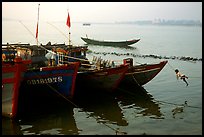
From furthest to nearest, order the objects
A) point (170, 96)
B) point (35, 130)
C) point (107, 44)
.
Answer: point (107, 44)
point (170, 96)
point (35, 130)

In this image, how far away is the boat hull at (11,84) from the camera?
48.6 feet

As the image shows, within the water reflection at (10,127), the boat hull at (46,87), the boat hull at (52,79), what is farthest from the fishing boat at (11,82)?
the boat hull at (52,79)

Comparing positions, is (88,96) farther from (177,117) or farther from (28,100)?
(177,117)

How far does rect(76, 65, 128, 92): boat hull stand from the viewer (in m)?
20.4

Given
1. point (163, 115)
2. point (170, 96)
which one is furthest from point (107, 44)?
point (163, 115)

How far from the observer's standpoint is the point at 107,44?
67.7m

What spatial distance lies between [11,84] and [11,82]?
0.12 m

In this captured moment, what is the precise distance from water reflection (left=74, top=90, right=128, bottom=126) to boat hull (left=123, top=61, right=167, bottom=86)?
7.52 feet

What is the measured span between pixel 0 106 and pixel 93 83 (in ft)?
24.9

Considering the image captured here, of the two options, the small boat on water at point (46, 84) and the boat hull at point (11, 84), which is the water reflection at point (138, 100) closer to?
the small boat on water at point (46, 84)

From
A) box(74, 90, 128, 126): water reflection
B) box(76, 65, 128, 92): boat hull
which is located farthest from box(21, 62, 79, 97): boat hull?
box(76, 65, 128, 92): boat hull

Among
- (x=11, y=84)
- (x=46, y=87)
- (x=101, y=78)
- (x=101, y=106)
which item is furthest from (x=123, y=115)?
(x=11, y=84)

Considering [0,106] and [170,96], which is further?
[170,96]

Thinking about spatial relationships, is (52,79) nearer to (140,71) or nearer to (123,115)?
(123,115)
